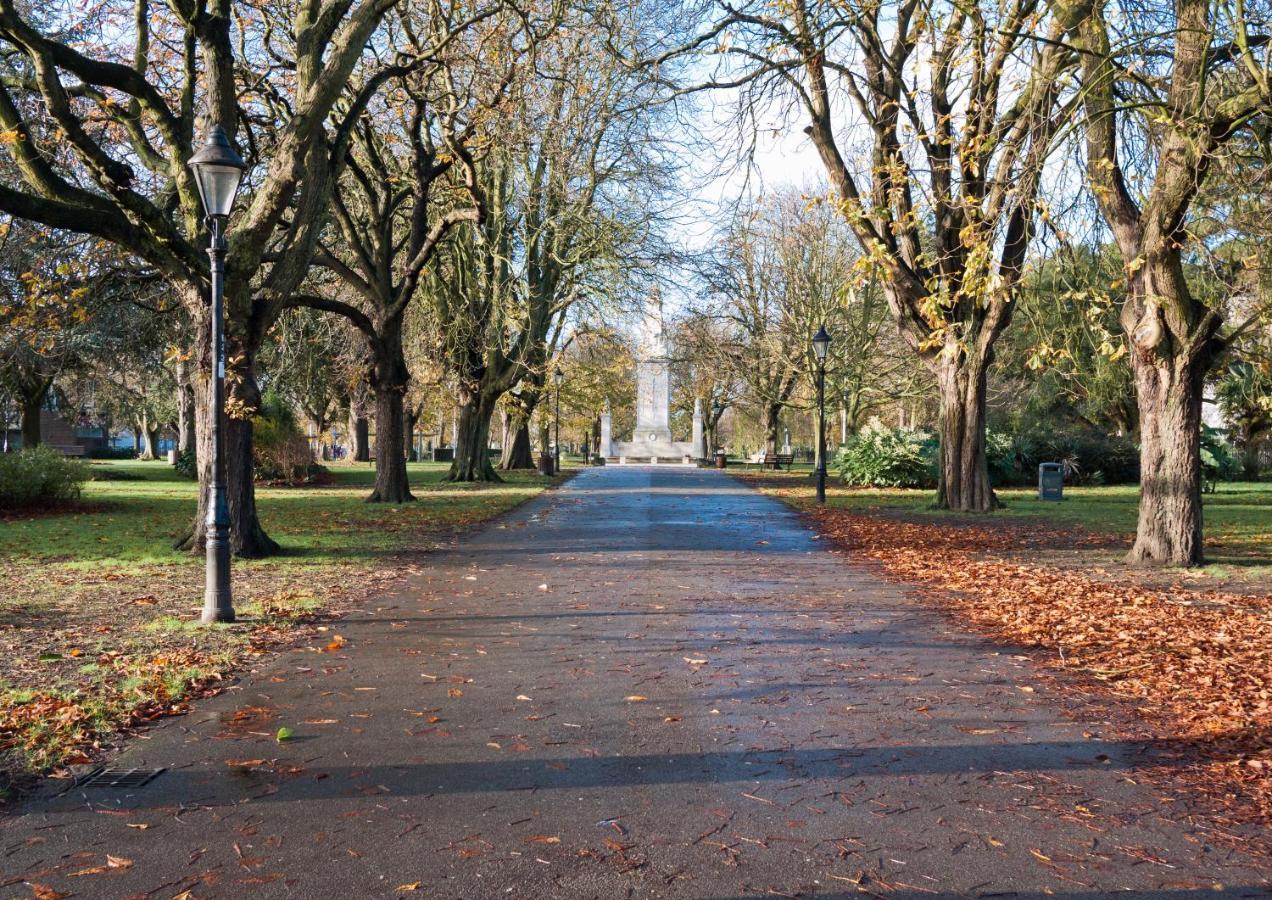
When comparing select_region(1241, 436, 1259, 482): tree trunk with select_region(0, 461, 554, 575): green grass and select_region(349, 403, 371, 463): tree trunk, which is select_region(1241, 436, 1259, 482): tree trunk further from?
select_region(349, 403, 371, 463): tree trunk

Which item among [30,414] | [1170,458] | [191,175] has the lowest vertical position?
[1170,458]

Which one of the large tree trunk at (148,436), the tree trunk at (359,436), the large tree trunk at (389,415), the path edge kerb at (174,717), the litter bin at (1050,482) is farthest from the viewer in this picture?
the large tree trunk at (148,436)

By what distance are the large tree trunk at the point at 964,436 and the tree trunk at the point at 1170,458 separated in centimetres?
858

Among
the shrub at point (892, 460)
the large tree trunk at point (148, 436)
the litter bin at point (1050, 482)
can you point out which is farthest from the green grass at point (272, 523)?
the large tree trunk at point (148, 436)

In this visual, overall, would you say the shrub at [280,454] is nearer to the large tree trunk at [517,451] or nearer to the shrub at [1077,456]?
the large tree trunk at [517,451]

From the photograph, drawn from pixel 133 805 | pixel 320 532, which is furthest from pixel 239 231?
pixel 133 805

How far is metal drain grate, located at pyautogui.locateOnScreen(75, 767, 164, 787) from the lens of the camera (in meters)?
4.83

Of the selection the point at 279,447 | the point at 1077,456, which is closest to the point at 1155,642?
the point at 279,447

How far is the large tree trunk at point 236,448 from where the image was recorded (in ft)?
41.8

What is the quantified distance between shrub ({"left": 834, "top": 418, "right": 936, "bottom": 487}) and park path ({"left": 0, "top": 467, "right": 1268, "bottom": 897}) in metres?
24.5

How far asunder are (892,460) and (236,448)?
23.5m

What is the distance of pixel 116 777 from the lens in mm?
4926

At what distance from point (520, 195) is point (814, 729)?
93.9ft

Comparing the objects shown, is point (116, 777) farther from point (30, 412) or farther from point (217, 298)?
point (30, 412)
